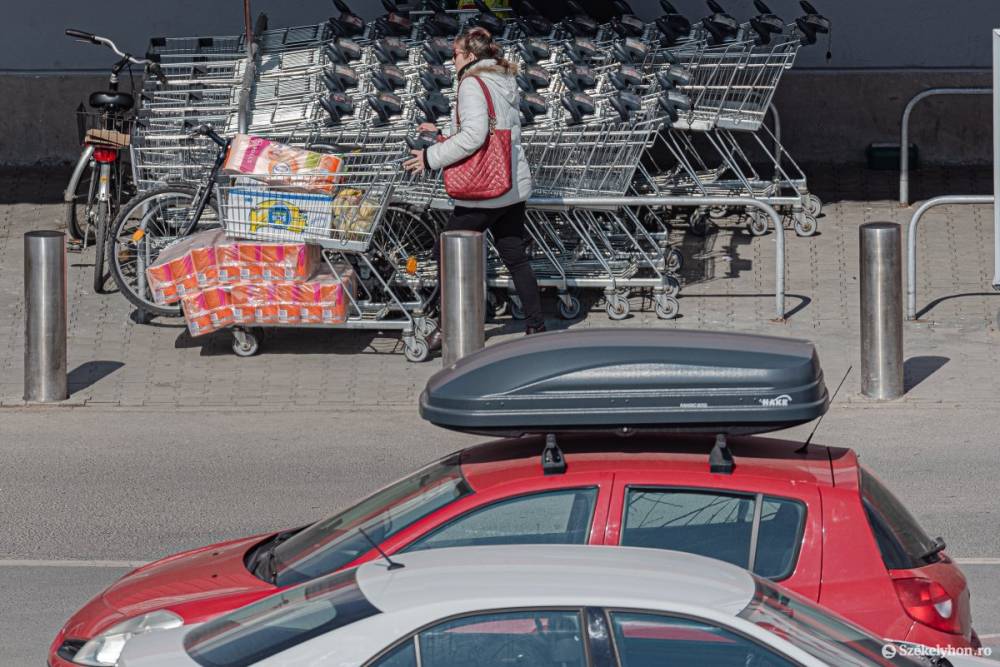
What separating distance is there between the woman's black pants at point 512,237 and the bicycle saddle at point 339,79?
2.44 meters

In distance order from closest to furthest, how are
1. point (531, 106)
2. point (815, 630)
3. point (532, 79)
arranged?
1. point (815, 630)
2. point (531, 106)
3. point (532, 79)

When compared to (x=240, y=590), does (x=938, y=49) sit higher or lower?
higher

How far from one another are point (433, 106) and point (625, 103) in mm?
1577

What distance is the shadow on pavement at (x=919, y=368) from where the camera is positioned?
10.5 metres

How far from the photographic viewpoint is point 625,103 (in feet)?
37.6

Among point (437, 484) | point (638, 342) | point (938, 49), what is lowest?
point (437, 484)

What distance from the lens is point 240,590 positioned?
16.8 ft

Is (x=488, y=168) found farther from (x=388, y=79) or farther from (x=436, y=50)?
(x=436, y=50)

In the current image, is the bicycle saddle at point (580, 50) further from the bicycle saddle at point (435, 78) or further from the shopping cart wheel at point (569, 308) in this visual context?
the shopping cart wheel at point (569, 308)

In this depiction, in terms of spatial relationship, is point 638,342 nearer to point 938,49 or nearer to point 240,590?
point 240,590

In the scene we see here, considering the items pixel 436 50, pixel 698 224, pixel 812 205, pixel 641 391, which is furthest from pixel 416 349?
pixel 641 391

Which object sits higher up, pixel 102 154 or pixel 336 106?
pixel 336 106

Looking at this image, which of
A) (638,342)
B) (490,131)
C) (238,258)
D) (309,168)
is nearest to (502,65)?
(490,131)

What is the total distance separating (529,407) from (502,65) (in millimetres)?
5719
